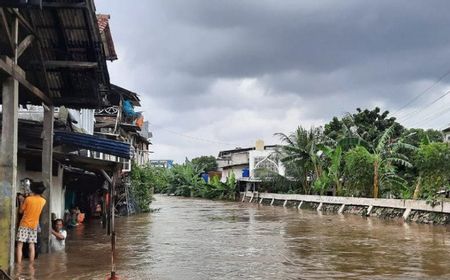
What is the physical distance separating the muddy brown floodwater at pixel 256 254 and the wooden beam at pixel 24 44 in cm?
387

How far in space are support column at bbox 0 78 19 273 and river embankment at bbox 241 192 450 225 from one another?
654 inches

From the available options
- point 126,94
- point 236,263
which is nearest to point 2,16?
point 236,263

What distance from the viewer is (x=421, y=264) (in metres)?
11.2

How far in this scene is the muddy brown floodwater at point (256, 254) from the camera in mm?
10016

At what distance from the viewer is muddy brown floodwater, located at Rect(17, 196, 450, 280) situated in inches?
394

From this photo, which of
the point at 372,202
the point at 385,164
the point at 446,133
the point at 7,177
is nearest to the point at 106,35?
the point at 372,202

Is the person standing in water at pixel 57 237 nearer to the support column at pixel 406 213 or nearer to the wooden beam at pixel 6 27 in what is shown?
the wooden beam at pixel 6 27

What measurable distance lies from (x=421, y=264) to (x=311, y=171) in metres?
27.2

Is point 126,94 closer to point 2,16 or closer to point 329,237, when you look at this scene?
point 329,237

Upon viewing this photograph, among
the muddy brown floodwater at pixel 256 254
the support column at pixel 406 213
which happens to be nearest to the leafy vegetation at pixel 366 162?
the support column at pixel 406 213

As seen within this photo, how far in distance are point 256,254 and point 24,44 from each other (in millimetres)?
6949

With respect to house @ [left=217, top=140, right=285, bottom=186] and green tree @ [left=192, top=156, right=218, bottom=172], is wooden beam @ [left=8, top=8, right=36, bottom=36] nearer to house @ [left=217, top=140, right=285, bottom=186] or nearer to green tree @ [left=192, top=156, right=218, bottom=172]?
house @ [left=217, top=140, right=285, bottom=186]

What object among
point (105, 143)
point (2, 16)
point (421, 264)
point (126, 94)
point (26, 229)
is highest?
point (126, 94)

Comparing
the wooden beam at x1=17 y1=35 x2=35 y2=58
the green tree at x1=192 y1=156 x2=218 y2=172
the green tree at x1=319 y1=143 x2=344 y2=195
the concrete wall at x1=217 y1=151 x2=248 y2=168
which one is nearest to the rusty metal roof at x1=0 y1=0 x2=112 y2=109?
the wooden beam at x1=17 y1=35 x2=35 y2=58
